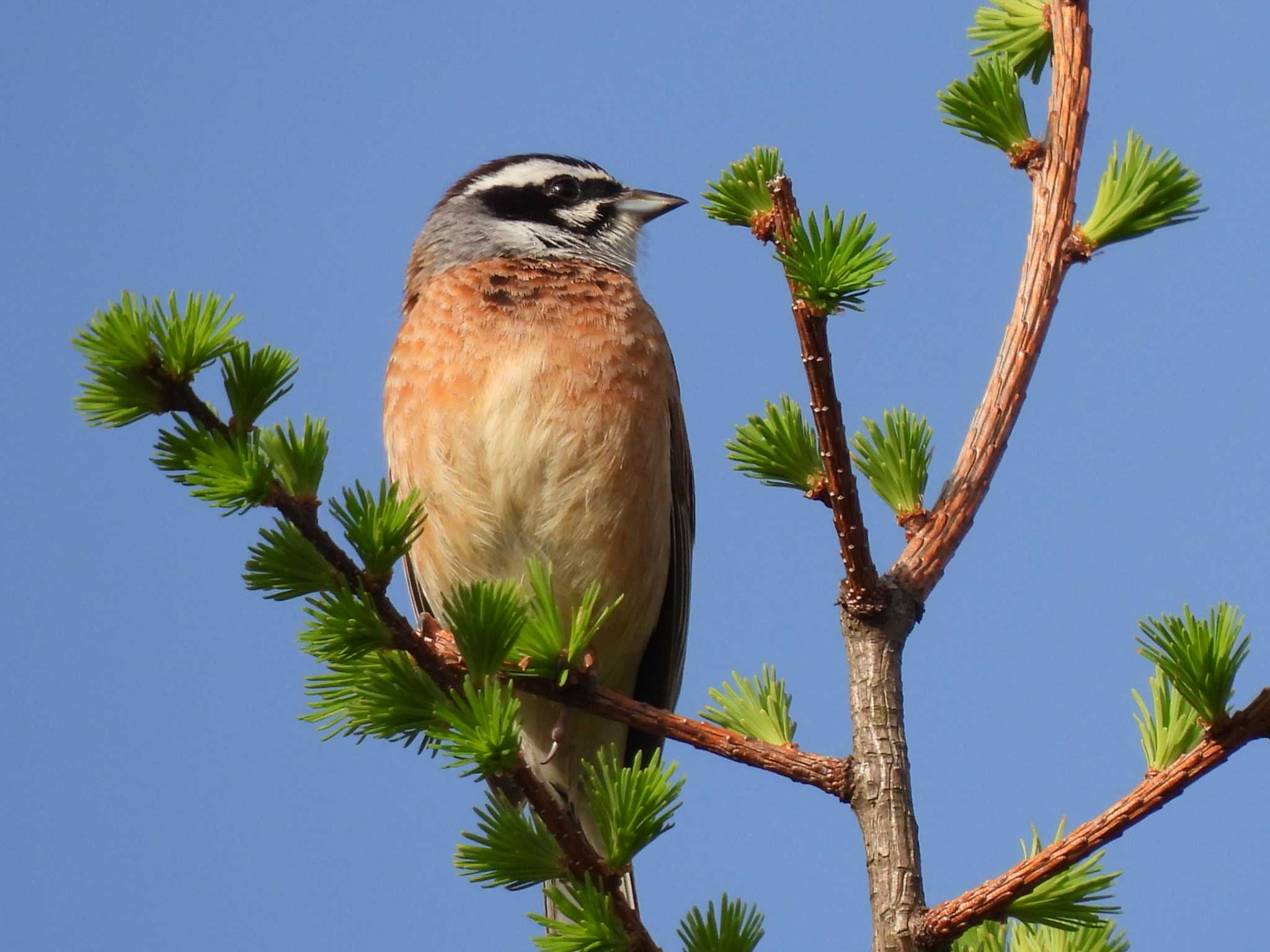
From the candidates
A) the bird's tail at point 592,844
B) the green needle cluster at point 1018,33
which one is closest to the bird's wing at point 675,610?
the bird's tail at point 592,844

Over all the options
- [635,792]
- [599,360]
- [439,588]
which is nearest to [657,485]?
[599,360]

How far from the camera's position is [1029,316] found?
3688 mm

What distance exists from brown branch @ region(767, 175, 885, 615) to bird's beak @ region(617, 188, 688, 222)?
11.7ft

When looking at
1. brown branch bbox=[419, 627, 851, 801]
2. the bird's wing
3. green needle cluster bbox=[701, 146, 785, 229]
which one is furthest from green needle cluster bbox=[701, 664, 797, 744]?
the bird's wing

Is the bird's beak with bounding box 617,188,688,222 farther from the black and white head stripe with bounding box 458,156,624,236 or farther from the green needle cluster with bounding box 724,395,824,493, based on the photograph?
the green needle cluster with bounding box 724,395,824,493

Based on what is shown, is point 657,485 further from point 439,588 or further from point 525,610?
point 525,610

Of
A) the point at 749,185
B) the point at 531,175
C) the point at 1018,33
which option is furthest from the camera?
the point at 531,175

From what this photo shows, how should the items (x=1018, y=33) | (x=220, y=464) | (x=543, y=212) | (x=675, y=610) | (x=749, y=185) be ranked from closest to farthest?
(x=220, y=464), (x=749, y=185), (x=1018, y=33), (x=675, y=610), (x=543, y=212)

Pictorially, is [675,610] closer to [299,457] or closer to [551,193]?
[551,193]

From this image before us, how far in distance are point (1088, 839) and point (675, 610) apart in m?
3.33

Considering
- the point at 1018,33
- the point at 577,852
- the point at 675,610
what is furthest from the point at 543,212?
the point at 577,852

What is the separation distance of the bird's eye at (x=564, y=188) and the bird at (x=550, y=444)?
73 centimetres

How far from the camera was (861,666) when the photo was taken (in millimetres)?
3328

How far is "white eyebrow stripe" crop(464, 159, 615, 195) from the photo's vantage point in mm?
6805
